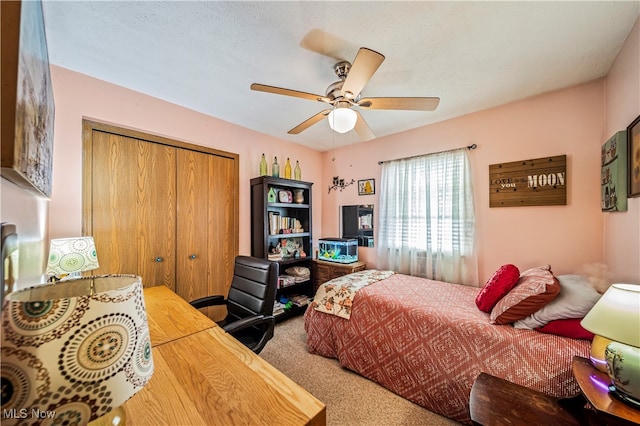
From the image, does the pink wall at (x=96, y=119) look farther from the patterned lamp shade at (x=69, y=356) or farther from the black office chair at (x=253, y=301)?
the patterned lamp shade at (x=69, y=356)

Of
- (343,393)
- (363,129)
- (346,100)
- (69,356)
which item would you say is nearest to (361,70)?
(346,100)

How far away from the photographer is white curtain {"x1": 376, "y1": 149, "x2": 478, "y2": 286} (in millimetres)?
2609

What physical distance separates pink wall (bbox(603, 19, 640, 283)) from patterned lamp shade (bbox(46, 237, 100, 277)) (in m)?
3.43

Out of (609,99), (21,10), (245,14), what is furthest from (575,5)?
(21,10)

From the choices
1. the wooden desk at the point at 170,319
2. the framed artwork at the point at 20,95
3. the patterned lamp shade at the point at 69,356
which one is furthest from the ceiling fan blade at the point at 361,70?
the wooden desk at the point at 170,319

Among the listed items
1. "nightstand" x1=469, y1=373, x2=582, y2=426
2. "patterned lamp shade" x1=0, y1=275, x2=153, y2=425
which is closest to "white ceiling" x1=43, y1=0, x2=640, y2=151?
"patterned lamp shade" x1=0, y1=275, x2=153, y2=425

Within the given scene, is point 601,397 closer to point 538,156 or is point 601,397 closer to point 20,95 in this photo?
point 538,156

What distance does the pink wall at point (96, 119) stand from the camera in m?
1.79

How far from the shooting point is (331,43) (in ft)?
5.12

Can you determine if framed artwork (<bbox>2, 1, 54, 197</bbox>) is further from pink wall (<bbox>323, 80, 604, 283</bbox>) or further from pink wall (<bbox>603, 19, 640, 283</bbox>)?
pink wall (<bbox>323, 80, 604, 283</bbox>)

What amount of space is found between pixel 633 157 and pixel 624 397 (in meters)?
1.34

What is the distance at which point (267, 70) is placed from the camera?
184 centimetres

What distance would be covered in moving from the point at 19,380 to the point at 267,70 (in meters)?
1.99

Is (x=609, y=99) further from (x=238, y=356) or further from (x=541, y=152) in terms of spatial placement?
(x=238, y=356)
